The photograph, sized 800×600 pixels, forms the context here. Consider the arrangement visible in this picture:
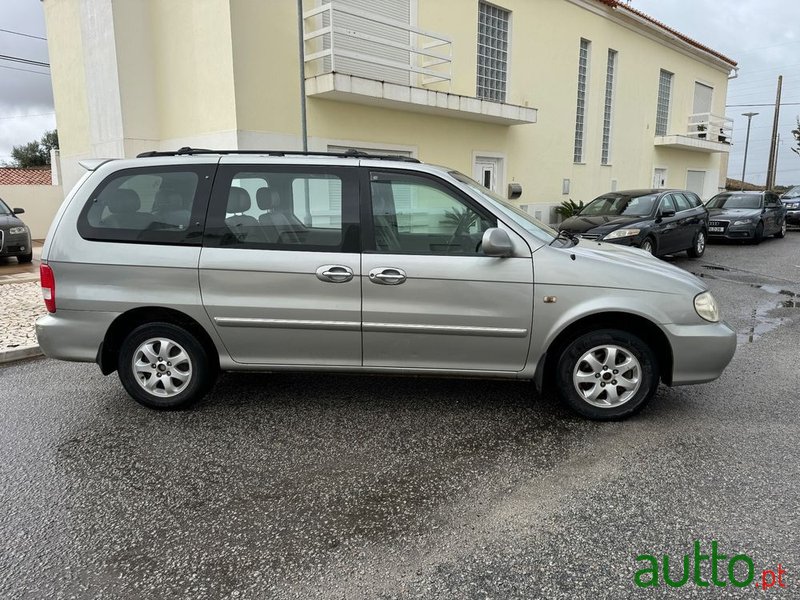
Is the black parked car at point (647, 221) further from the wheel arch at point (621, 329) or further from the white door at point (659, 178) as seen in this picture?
the white door at point (659, 178)

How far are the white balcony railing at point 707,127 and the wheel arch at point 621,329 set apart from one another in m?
22.1

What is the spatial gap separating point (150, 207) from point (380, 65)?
8708 millimetres

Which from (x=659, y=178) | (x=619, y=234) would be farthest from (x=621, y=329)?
(x=659, y=178)

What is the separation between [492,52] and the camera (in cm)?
1473

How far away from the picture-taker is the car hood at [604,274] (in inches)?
152

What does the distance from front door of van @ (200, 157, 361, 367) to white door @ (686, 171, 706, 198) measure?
950 inches

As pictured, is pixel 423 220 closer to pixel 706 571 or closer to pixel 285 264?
pixel 285 264

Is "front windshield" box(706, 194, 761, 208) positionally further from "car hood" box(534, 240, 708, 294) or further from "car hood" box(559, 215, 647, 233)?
"car hood" box(534, 240, 708, 294)

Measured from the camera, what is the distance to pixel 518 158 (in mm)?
15742

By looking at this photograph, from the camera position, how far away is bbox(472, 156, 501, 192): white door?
48.6 ft

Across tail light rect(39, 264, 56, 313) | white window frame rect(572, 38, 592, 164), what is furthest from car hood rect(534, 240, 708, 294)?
white window frame rect(572, 38, 592, 164)

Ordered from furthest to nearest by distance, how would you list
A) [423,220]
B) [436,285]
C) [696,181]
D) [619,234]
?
[696,181] < [619,234] < [423,220] < [436,285]

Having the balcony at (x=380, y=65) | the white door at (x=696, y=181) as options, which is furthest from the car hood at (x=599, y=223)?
the white door at (x=696, y=181)

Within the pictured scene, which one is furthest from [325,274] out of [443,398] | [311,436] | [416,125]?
[416,125]
